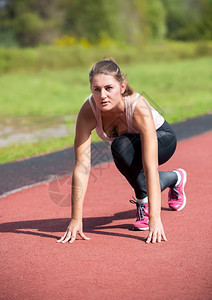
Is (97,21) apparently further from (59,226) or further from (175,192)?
(59,226)

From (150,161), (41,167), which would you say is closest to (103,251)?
(150,161)

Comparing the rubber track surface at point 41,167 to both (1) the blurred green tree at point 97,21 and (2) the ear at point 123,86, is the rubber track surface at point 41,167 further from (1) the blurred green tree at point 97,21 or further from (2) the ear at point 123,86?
(1) the blurred green tree at point 97,21

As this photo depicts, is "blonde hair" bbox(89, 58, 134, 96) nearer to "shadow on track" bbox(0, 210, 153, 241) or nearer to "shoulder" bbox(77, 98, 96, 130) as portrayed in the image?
"shoulder" bbox(77, 98, 96, 130)

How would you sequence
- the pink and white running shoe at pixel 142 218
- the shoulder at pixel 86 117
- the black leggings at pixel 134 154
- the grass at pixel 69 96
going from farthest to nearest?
the grass at pixel 69 96
the pink and white running shoe at pixel 142 218
the black leggings at pixel 134 154
the shoulder at pixel 86 117

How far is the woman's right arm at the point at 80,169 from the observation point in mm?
4555

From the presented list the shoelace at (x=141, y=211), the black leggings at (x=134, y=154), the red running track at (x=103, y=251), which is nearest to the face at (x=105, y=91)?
the black leggings at (x=134, y=154)

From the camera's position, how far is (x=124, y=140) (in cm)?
477

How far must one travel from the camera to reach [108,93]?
4.33 metres

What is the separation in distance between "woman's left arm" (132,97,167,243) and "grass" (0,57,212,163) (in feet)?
10.3

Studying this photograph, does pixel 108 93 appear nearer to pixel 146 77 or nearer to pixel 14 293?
pixel 14 293

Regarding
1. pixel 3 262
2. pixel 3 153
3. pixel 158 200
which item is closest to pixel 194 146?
pixel 3 153

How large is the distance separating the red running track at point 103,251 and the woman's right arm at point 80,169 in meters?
0.12

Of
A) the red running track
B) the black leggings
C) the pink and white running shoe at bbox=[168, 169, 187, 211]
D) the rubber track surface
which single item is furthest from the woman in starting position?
the rubber track surface

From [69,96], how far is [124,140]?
1722cm
